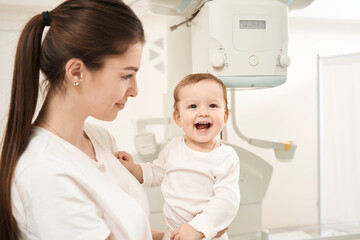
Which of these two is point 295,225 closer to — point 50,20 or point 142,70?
point 142,70

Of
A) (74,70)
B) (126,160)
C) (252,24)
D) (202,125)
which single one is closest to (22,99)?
(74,70)

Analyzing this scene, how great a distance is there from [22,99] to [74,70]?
0.48ft

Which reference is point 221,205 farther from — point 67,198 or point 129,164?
point 67,198

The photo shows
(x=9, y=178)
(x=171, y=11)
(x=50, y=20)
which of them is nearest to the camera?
(x=9, y=178)

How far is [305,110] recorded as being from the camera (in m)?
2.96

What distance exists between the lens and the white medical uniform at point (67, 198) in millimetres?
734

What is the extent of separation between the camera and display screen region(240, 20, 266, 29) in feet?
4.05

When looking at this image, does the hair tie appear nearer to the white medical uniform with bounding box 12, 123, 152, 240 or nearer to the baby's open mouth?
the white medical uniform with bounding box 12, 123, 152, 240

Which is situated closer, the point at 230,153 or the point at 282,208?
the point at 230,153

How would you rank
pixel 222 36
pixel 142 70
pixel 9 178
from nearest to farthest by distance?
pixel 9 178 < pixel 222 36 < pixel 142 70

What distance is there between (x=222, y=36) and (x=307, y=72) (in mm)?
1971

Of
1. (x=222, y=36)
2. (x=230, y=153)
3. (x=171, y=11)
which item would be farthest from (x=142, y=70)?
(x=230, y=153)

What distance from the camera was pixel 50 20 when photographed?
0.87 meters

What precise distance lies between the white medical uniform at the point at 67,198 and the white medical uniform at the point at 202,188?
0.20 metres
